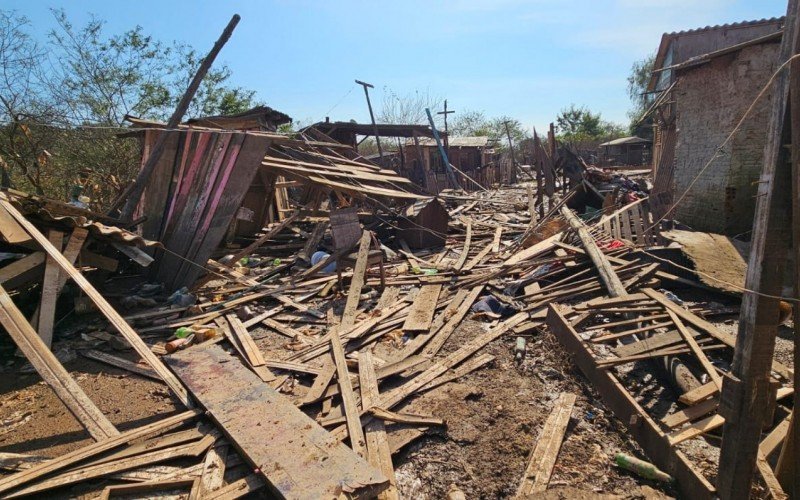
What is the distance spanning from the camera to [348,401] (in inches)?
148

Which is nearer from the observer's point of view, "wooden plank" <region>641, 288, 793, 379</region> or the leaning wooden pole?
"wooden plank" <region>641, 288, 793, 379</region>

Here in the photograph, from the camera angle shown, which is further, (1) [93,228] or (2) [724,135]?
(2) [724,135]

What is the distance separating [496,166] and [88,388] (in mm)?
27482

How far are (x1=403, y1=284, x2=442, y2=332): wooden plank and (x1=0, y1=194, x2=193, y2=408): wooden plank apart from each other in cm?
260

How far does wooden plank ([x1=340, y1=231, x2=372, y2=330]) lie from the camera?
19.2 ft

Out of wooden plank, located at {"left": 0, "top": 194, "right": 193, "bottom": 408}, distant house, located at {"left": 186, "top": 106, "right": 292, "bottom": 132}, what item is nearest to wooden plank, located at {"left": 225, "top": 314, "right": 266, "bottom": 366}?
wooden plank, located at {"left": 0, "top": 194, "right": 193, "bottom": 408}

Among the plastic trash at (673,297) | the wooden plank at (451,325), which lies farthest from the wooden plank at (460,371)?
the plastic trash at (673,297)

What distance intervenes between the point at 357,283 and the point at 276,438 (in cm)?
360

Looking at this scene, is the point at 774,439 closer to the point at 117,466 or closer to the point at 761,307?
the point at 761,307

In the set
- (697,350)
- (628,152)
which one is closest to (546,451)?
(697,350)

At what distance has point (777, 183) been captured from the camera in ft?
6.93

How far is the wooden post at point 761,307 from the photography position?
210 centimetres

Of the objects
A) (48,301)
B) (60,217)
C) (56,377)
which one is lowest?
(56,377)

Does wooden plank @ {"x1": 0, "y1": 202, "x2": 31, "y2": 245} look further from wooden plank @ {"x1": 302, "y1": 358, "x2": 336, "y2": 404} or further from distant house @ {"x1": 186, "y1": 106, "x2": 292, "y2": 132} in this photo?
distant house @ {"x1": 186, "y1": 106, "x2": 292, "y2": 132}
